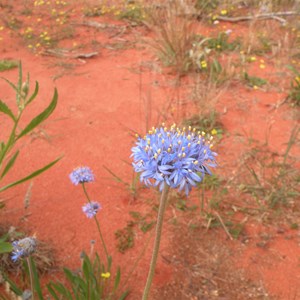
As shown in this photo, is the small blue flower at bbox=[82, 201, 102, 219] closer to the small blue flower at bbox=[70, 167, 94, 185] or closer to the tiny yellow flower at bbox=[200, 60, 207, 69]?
the small blue flower at bbox=[70, 167, 94, 185]

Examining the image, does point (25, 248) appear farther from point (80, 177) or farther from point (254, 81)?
point (254, 81)

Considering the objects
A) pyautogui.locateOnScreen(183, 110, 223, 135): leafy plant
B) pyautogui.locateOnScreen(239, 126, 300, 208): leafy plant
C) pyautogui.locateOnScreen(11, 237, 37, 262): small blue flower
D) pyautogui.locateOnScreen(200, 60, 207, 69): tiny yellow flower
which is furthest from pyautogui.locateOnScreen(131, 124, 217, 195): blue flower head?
pyautogui.locateOnScreen(200, 60, 207, 69): tiny yellow flower

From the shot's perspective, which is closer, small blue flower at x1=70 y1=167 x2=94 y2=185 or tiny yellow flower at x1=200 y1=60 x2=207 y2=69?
small blue flower at x1=70 y1=167 x2=94 y2=185

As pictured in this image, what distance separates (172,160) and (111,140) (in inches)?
74.7

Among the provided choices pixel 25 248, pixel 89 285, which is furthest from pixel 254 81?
pixel 25 248

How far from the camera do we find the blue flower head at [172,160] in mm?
1178

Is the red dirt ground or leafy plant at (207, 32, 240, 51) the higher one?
leafy plant at (207, 32, 240, 51)

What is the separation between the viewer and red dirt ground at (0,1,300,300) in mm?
2094

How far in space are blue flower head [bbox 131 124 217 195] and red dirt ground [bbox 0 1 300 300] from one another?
3.05 feet

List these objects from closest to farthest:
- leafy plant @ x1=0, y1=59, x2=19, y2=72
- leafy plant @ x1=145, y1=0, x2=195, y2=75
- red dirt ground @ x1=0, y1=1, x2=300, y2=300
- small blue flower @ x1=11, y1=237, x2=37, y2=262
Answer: small blue flower @ x1=11, y1=237, x2=37, y2=262 < red dirt ground @ x1=0, y1=1, x2=300, y2=300 < leafy plant @ x1=145, y1=0, x2=195, y2=75 < leafy plant @ x1=0, y1=59, x2=19, y2=72

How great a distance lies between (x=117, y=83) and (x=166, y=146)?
2.76m

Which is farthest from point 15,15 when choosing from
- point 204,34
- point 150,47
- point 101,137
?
point 101,137

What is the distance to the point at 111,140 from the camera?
307 centimetres

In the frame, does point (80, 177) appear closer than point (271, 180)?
Yes
